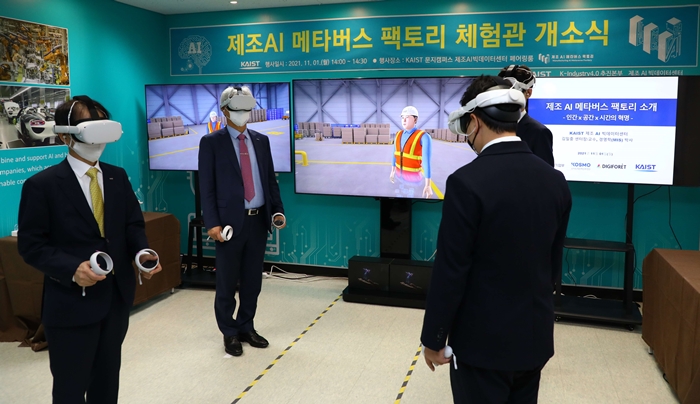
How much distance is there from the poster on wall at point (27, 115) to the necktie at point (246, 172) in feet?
Answer: 4.85

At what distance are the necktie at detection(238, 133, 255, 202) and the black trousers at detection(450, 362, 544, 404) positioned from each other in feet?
7.28

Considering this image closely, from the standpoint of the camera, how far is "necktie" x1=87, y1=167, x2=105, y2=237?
2262mm

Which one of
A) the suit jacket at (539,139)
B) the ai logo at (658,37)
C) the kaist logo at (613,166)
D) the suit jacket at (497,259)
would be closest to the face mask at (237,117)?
the suit jacket at (539,139)

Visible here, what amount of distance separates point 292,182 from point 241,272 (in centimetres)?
188

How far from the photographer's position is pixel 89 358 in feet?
7.23

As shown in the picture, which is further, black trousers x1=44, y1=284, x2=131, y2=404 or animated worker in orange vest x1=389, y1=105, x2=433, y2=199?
animated worker in orange vest x1=389, y1=105, x2=433, y2=199

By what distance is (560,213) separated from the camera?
69.7 inches

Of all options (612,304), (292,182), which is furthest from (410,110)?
(612,304)

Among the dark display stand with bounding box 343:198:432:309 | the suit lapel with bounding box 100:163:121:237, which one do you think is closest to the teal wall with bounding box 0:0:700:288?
the dark display stand with bounding box 343:198:432:309

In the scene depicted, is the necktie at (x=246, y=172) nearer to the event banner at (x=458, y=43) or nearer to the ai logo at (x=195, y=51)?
the event banner at (x=458, y=43)

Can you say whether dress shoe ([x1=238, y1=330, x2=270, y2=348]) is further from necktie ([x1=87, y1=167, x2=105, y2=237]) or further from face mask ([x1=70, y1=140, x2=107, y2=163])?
face mask ([x1=70, y1=140, x2=107, y2=163])

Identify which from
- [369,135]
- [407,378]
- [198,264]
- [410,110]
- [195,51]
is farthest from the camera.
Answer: [195,51]

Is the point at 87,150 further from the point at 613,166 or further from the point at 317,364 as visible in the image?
the point at 613,166

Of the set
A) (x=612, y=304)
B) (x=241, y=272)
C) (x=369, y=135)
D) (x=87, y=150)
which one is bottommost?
(x=612, y=304)
